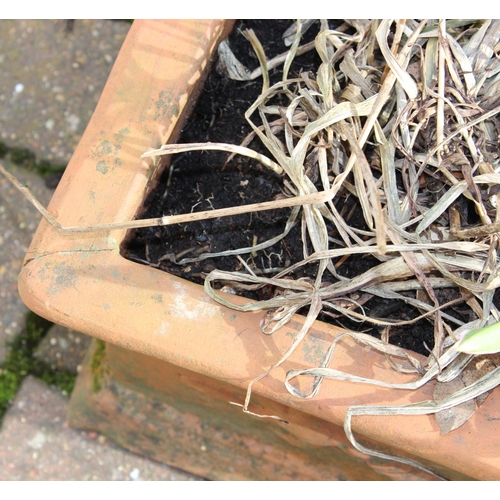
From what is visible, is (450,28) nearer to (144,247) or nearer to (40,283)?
(144,247)

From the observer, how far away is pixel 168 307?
0.66 m

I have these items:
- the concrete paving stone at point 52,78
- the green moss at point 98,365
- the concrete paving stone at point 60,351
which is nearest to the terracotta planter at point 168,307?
the green moss at point 98,365

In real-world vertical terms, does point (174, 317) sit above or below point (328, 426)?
above

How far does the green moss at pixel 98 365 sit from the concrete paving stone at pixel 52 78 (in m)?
0.52

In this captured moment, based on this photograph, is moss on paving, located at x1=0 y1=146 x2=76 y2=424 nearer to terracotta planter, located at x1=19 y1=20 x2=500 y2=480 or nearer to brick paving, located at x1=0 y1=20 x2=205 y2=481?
brick paving, located at x1=0 y1=20 x2=205 y2=481

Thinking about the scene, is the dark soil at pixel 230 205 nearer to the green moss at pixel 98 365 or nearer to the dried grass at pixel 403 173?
the dried grass at pixel 403 173

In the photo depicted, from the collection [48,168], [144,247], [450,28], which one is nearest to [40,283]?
[144,247]

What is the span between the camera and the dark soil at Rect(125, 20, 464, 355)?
734mm

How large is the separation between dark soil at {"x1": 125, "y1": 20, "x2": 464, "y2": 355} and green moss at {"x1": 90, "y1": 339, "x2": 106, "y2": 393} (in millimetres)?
386

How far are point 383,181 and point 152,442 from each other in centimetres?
74

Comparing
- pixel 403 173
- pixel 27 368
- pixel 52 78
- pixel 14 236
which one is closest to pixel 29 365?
pixel 27 368

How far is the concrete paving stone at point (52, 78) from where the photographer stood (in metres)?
1.43

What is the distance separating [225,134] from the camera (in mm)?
829

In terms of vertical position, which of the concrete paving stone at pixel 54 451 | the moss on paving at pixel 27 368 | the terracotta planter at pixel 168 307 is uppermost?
the terracotta planter at pixel 168 307
